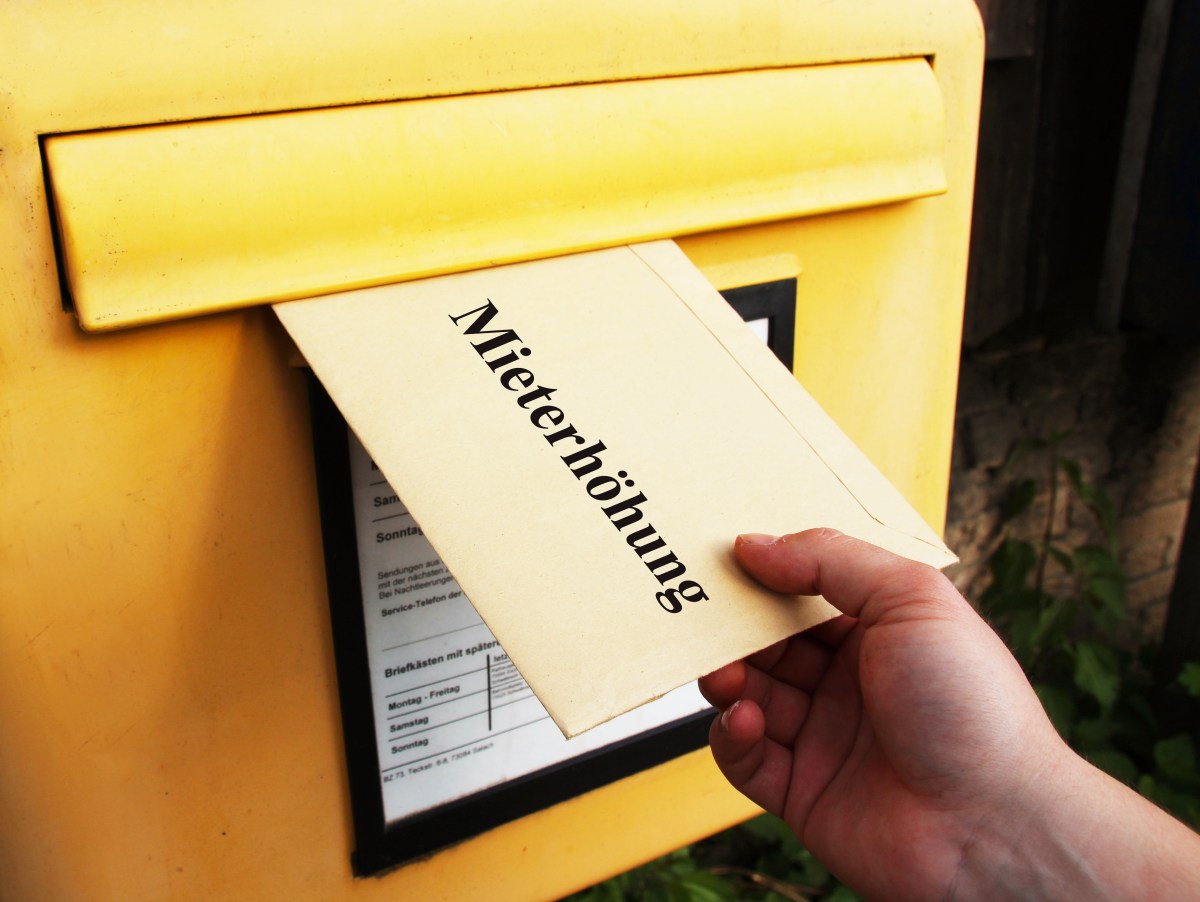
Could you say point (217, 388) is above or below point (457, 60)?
below

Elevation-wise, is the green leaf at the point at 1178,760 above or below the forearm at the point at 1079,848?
below

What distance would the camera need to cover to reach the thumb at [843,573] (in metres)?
0.70

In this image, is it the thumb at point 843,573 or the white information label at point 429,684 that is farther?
the white information label at point 429,684

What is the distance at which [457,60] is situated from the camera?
0.73 metres

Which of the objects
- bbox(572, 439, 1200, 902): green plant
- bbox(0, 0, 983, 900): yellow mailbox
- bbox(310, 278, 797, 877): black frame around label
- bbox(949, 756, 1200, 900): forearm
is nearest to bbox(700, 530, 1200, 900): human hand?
bbox(949, 756, 1200, 900): forearm

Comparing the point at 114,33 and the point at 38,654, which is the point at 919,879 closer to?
the point at 38,654

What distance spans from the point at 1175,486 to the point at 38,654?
2.23 m

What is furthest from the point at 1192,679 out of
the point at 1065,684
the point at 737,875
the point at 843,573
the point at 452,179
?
the point at 452,179

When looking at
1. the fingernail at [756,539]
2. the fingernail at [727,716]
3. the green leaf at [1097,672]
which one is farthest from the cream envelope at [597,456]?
the green leaf at [1097,672]

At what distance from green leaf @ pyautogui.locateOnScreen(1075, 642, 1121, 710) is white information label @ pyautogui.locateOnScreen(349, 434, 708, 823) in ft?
3.92

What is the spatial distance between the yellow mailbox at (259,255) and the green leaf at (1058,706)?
4.08ft

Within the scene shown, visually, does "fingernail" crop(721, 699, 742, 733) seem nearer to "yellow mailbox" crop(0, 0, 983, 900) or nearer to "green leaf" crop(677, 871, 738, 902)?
"yellow mailbox" crop(0, 0, 983, 900)

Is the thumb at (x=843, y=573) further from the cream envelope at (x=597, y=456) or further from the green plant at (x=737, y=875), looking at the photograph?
the green plant at (x=737, y=875)

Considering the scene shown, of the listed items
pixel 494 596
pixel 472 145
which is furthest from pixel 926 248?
pixel 494 596
